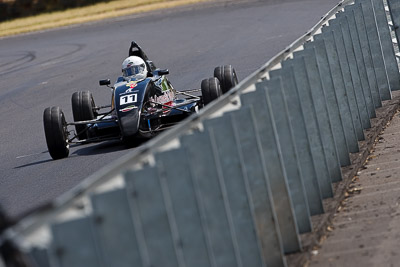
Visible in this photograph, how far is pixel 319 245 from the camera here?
6812 mm

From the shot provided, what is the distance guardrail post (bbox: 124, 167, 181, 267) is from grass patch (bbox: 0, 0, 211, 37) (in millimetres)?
40581

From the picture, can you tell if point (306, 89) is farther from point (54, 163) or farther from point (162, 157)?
point (54, 163)

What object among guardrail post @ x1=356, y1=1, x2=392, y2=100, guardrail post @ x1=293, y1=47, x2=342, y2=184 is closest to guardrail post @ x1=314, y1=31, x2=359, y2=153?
guardrail post @ x1=293, y1=47, x2=342, y2=184

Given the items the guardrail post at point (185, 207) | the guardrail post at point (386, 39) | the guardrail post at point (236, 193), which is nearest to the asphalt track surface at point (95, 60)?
the guardrail post at point (386, 39)

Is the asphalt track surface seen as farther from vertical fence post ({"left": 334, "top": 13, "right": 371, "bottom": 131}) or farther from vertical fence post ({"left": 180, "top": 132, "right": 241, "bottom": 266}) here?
vertical fence post ({"left": 180, "top": 132, "right": 241, "bottom": 266})

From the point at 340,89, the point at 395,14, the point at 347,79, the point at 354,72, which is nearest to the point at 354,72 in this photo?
the point at 354,72

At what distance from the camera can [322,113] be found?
8.34m

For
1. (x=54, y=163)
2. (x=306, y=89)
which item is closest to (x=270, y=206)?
(x=306, y=89)

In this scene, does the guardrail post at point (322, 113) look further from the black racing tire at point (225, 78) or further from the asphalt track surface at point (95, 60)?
the black racing tire at point (225, 78)

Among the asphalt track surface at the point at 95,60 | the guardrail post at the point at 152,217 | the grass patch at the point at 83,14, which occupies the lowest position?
the asphalt track surface at the point at 95,60

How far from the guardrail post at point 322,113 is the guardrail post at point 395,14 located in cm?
518

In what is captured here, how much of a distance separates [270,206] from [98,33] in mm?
33877

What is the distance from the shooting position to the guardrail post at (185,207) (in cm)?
501

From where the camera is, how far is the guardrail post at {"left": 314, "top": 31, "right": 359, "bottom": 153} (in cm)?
941
